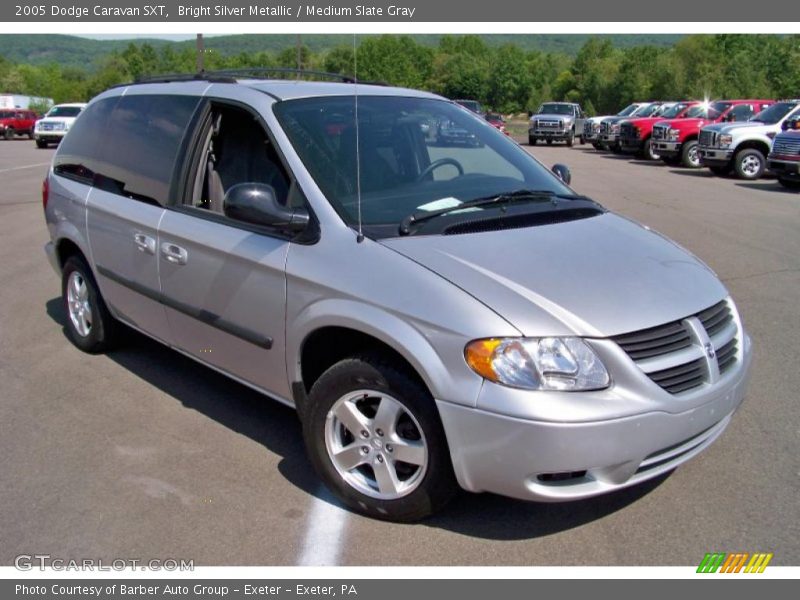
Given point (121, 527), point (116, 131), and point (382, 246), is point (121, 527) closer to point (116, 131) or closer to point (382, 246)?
point (382, 246)

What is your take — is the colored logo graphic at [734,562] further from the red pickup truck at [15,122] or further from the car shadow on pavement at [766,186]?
the red pickup truck at [15,122]

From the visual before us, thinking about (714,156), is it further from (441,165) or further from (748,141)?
(441,165)

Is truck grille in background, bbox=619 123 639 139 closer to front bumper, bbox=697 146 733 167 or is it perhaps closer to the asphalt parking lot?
front bumper, bbox=697 146 733 167

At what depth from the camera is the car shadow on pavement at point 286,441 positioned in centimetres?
336

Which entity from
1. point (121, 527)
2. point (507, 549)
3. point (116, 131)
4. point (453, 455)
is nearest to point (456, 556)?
point (507, 549)

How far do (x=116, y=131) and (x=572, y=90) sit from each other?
103300mm

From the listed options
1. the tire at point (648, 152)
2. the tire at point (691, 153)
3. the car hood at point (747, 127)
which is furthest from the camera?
the tire at point (648, 152)

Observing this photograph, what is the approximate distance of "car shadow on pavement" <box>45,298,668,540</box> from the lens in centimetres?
336

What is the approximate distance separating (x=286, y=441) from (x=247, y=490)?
56cm

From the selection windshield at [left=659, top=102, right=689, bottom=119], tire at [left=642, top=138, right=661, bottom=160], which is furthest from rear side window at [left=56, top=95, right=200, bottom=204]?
windshield at [left=659, top=102, right=689, bottom=119]

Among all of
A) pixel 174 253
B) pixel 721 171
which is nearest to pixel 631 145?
pixel 721 171

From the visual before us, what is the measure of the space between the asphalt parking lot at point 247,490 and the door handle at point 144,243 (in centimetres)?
94

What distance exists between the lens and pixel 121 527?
3334 millimetres

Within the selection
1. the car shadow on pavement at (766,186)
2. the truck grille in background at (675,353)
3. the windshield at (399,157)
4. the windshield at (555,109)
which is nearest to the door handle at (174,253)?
the windshield at (399,157)
